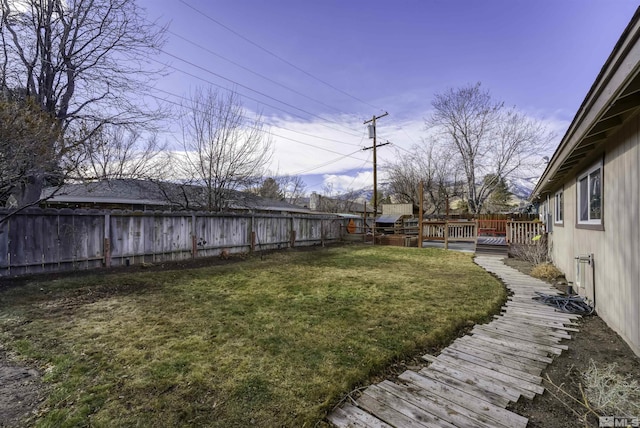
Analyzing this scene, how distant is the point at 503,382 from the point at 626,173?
7.98 ft

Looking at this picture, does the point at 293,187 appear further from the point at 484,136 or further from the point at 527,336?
the point at 527,336

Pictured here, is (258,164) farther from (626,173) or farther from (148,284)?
(626,173)

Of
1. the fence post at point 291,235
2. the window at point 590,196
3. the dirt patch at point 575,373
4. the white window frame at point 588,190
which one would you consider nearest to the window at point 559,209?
the white window frame at point 588,190

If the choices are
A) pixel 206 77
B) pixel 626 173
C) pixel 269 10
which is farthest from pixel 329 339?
pixel 269 10

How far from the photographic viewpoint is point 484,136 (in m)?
20.2

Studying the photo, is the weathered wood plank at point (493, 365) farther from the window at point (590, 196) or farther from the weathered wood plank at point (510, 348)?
the window at point (590, 196)

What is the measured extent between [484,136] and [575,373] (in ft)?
70.1

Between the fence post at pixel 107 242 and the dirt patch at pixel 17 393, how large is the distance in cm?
448

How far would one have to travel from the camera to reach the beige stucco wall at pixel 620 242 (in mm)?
2611

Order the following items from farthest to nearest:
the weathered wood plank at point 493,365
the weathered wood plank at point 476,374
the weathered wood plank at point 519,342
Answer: the weathered wood plank at point 519,342
the weathered wood plank at point 493,365
the weathered wood plank at point 476,374

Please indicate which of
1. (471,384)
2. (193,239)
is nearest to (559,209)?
(471,384)

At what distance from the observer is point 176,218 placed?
7.77 metres

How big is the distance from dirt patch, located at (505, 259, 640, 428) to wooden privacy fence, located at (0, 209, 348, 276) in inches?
305

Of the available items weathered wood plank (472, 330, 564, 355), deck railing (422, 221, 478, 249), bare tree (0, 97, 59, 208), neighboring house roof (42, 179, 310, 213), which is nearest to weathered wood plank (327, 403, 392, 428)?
weathered wood plank (472, 330, 564, 355)
